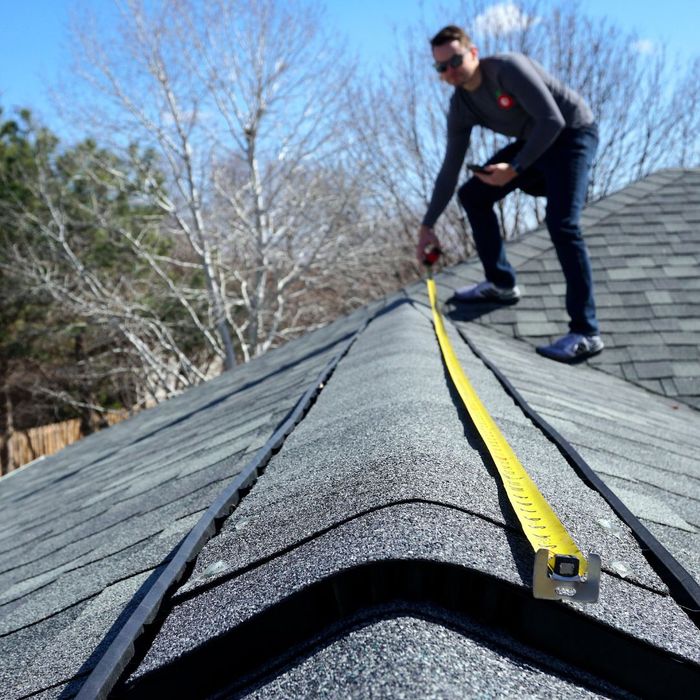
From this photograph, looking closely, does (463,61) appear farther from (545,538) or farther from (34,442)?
(34,442)

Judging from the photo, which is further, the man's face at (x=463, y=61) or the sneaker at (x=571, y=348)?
the sneaker at (x=571, y=348)

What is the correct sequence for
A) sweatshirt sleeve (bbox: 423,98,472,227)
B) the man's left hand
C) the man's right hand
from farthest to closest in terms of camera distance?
the man's right hand
sweatshirt sleeve (bbox: 423,98,472,227)
the man's left hand

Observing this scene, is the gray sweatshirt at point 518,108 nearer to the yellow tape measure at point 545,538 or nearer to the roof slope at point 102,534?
the roof slope at point 102,534

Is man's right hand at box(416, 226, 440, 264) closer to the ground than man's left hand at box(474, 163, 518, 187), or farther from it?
closer to the ground

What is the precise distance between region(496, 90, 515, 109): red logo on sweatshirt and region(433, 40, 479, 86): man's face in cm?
17

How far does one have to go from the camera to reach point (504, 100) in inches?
150

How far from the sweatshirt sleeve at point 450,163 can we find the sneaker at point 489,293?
1.97 ft

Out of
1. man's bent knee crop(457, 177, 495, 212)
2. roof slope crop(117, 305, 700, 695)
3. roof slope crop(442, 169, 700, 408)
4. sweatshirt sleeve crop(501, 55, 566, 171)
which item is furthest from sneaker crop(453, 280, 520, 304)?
roof slope crop(117, 305, 700, 695)

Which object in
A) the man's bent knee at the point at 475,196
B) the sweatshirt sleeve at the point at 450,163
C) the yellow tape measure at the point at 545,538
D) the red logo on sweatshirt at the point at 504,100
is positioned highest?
the red logo on sweatshirt at the point at 504,100

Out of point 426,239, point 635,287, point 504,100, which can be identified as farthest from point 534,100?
point 635,287

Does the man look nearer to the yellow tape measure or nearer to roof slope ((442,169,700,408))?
roof slope ((442,169,700,408))

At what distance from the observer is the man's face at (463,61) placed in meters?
3.68

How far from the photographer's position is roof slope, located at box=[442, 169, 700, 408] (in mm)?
4352

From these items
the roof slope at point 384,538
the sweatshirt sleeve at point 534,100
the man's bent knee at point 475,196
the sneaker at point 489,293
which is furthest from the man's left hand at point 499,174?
the roof slope at point 384,538
